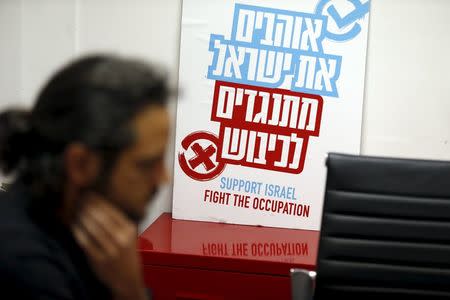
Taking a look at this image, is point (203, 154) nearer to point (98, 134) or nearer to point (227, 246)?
point (227, 246)

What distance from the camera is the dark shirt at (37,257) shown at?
2.74ft

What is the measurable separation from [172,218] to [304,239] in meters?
0.59

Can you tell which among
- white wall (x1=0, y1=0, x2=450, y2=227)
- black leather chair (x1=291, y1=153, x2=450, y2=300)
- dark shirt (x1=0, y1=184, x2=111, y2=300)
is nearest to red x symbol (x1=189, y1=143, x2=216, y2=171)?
white wall (x1=0, y1=0, x2=450, y2=227)

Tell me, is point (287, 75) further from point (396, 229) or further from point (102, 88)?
point (102, 88)

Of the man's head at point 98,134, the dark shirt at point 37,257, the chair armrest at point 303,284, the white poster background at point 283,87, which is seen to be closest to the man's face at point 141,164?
the man's head at point 98,134

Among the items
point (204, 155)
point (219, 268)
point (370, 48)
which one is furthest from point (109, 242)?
point (370, 48)

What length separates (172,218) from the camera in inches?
91.7

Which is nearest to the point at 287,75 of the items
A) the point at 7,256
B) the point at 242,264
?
the point at 242,264

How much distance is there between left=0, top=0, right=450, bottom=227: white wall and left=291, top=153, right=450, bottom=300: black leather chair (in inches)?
31.7

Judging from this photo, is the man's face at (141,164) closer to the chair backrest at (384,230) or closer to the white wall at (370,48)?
the chair backrest at (384,230)

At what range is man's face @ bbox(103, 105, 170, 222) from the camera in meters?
0.83

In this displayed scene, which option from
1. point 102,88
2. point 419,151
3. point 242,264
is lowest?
point 242,264

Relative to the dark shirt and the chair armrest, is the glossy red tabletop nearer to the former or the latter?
the chair armrest

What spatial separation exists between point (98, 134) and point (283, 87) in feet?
4.94
